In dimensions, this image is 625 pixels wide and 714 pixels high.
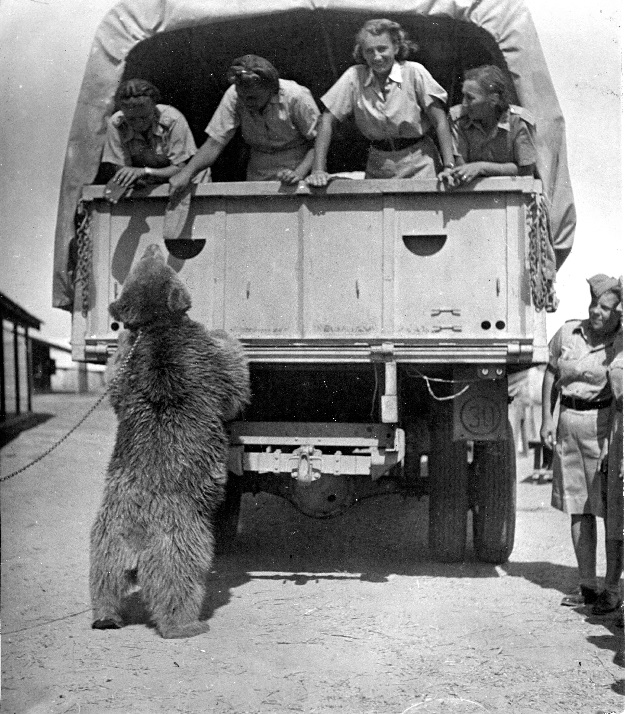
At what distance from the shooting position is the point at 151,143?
18.8 feet

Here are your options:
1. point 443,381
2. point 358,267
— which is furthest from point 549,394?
point 358,267

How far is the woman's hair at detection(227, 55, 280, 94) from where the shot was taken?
5.45 metres

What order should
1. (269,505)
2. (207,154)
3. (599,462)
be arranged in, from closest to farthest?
Answer: 1. (599,462)
2. (207,154)
3. (269,505)

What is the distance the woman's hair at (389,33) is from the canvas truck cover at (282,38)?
0.12m

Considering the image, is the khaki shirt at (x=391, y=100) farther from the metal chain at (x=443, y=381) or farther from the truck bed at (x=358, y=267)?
the metal chain at (x=443, y=381)

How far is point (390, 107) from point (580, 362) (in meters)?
1.85

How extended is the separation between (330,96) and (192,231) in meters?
1.15

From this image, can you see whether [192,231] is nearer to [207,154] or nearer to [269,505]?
[207,154]

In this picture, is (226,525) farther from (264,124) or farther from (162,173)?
(264,124)

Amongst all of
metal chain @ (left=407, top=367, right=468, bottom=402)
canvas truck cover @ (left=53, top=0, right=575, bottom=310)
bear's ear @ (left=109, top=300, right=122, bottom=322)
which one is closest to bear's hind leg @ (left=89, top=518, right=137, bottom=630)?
bear's ear @ (left=109, top=300, right=122, bottom=322)

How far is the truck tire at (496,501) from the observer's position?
21.5 ft

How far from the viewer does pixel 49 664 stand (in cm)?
432

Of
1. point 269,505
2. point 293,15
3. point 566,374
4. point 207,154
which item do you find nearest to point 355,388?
point 566,374

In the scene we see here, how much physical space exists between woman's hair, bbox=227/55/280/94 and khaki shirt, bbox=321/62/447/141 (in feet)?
1.16
